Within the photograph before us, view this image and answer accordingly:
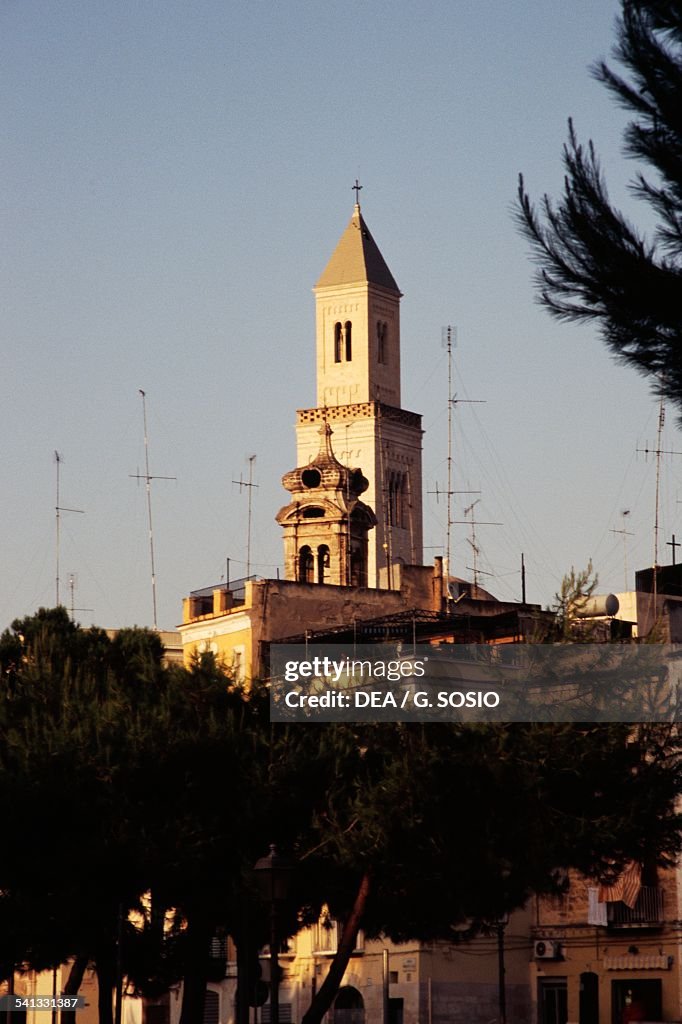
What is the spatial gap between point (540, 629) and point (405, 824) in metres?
4.62

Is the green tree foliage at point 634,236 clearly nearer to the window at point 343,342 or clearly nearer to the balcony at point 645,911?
the balcony at point 645,911

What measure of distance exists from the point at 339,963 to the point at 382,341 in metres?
97.4

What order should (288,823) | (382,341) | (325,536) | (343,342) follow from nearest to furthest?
(288,823)
(325,536)
(343,342)
(382,341)

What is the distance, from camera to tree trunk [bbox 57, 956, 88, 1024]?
127 ft

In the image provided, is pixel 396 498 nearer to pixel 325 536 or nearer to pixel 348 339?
pixel 348 339

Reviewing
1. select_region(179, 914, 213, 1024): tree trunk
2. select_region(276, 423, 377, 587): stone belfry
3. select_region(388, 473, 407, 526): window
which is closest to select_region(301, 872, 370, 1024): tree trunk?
select_region(179, 914, 213, 1024): tree trunk

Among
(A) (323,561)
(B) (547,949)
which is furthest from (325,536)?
(B) (547,949)

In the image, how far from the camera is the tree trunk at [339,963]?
34812 millimetres

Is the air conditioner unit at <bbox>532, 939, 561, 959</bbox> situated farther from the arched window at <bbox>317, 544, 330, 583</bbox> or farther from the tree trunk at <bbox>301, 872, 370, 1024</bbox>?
the arched window at <bbox>317, 544, 330, 583</bbox>

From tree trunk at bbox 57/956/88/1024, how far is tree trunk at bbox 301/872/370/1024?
4.98 meters

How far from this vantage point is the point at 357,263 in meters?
132

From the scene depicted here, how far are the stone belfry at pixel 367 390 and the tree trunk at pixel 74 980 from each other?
65.5 meters

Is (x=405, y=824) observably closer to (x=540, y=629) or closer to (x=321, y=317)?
(x=540, y=629)

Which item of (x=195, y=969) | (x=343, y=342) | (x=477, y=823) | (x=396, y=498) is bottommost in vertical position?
(x=195, y=969)
